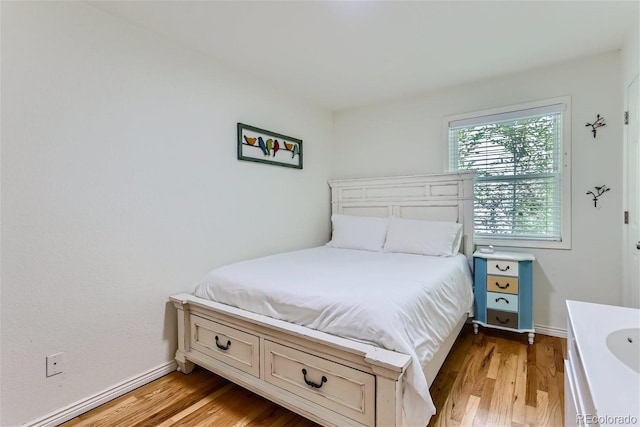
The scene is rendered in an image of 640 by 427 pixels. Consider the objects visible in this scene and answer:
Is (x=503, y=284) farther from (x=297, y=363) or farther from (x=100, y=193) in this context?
(x=100, y=193)

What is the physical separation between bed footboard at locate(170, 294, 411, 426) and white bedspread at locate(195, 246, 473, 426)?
61 mm

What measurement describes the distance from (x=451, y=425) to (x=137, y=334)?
189 centimetres

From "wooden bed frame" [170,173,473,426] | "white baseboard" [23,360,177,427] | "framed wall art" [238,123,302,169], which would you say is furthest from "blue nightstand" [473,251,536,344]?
"white baseboard" [23,360,177,427]

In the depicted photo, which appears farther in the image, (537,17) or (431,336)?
(537,17)

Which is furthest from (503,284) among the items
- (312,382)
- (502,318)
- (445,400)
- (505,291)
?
(312,382)

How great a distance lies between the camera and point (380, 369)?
122 cm

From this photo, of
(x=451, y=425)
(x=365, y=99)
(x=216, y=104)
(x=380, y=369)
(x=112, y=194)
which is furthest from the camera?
(x=365, y=99)

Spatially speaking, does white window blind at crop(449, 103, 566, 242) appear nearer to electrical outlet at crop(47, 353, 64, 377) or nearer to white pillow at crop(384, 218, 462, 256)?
white pillow at crop(384, 218, 462, 256)

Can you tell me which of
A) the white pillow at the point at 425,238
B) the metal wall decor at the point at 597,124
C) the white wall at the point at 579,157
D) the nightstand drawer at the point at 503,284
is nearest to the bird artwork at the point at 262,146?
the white pillow at the point at 425,238

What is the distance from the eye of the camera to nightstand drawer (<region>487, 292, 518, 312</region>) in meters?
2.46

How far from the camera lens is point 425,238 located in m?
2.72

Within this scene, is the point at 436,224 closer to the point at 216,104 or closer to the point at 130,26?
the point at 216,104

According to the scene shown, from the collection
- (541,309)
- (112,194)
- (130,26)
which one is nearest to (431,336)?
(541,309)

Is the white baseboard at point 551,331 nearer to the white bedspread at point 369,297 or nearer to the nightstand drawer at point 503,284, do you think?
the nightstand drawer at point 503,284
